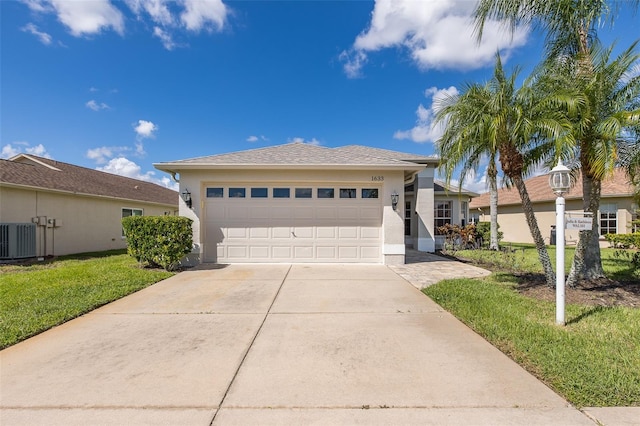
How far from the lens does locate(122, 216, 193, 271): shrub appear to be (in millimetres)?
8258

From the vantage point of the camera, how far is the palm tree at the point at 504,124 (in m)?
5.38

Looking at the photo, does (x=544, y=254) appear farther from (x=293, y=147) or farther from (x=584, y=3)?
(x=293, y=147)

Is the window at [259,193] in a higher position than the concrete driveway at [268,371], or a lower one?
higher

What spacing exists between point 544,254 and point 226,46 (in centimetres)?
1251

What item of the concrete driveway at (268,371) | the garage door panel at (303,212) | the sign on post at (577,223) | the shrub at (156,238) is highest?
the garage door panel at (303,212)

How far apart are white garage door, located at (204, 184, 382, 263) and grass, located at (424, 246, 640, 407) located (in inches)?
156

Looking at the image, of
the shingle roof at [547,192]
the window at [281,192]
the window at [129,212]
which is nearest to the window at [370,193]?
the window at [281,192]

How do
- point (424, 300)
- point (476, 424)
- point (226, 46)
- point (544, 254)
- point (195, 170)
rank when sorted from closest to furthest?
point (476, 424)
point (424, 300)
point (544, 254)
point (195, 170)
point (226, 46)

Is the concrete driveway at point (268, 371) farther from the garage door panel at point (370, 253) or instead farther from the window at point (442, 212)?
the window at point (442, 212)

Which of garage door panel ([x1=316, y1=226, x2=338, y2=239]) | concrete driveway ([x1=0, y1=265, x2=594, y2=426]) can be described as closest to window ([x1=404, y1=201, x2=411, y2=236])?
garage door panel ([x1=316, y1=226, x2=338, y2=239])

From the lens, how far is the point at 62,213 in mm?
11977

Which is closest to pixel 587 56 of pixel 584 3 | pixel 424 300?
pixel 584 3

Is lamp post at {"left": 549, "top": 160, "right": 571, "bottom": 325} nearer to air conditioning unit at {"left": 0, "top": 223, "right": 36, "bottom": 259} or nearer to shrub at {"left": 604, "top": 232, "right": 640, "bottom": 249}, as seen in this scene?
shrub at {"left": 604, "top": 232, "right": 640, "bottom": 249}

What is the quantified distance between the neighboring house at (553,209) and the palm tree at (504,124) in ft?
23.9
